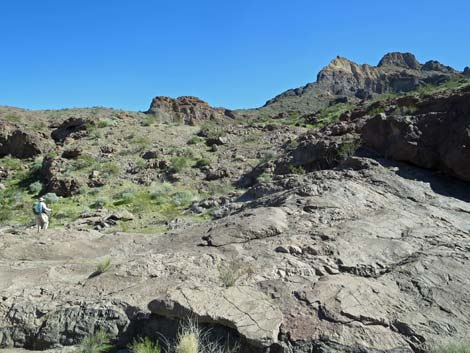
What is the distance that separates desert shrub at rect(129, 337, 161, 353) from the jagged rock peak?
116 m

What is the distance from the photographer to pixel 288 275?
22.3 feet

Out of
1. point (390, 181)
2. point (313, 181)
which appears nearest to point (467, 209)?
point (390, 181)

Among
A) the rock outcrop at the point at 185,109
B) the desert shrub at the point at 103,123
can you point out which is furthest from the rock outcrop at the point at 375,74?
the desert shrub at the point at 103,123

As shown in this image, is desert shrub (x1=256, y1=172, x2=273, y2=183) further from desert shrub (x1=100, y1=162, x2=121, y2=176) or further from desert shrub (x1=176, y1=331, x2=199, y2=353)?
desert shrub (x1=176, y1=331, x2=199, y2=353)

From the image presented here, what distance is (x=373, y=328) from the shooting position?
5352mm

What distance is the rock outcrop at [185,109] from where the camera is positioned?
2243 inches

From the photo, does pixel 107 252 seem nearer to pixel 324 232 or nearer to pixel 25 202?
pixel 324 232

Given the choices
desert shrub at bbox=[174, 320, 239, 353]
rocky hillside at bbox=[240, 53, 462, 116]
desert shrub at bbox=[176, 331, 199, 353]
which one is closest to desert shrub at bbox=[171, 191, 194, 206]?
desert shrub at bbox=[174, 320, 239, 353]

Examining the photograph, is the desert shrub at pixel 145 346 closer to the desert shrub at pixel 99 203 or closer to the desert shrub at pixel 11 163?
the desert shrub at pixel 99 203

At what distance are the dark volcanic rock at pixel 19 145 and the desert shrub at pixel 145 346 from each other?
24139 millimetres

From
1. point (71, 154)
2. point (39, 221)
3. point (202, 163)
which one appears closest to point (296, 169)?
point (39, 221)

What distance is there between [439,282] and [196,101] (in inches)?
2208

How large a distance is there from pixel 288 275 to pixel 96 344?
2857 millimetres

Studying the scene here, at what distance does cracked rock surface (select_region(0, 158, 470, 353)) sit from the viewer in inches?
212
